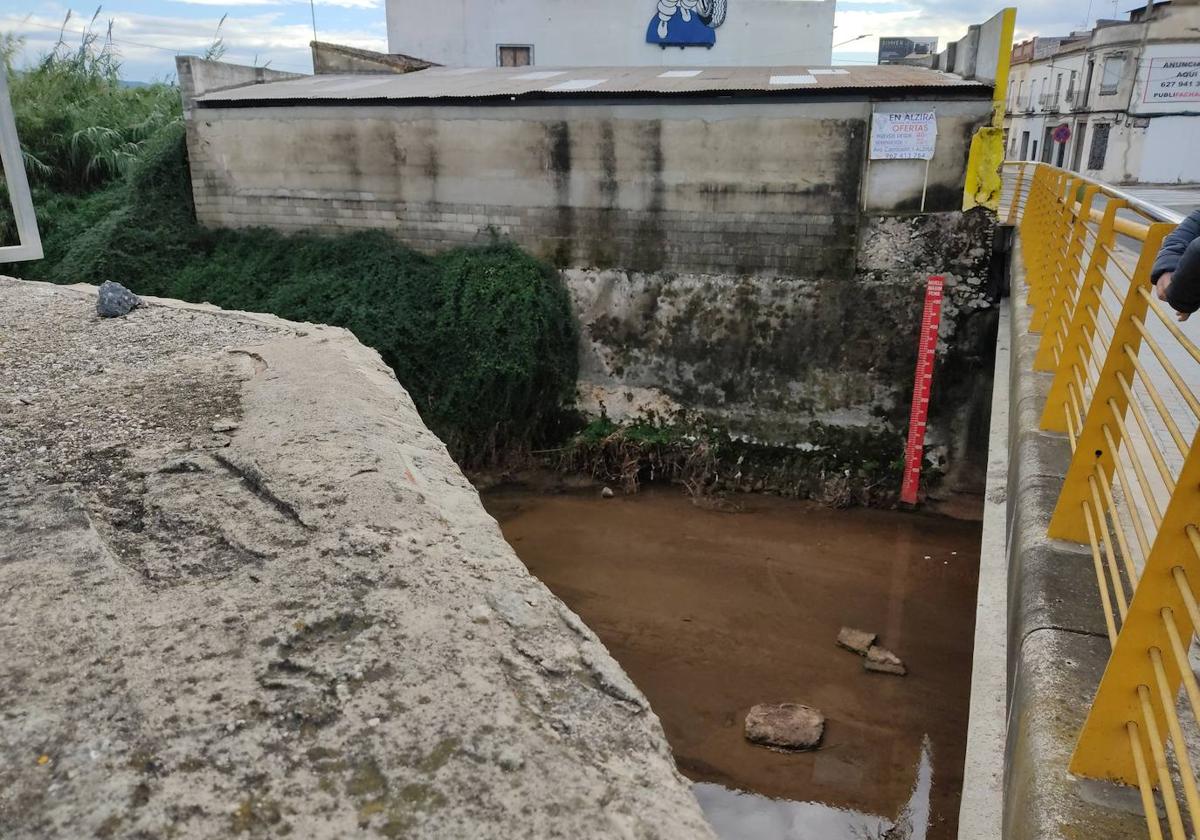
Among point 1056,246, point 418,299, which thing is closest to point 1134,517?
point 1056,246

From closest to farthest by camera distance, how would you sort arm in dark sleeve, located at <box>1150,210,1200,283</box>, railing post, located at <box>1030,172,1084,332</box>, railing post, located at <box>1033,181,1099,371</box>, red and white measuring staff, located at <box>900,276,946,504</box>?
arm in dark sleeve, located at <box>1150,210,1200,283</box>
railing post, located at <box>1033,181,1099,371</box>
railing post, located at <box>1030,172,1084,332</box>
red and white measuring staff, located at <box>900,276,946,504</box>

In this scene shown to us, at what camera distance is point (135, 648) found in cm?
202

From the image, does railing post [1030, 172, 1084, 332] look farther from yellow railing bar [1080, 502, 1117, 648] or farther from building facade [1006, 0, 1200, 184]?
building facade [1006, 0, 1200, 184]

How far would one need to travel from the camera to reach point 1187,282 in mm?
1812

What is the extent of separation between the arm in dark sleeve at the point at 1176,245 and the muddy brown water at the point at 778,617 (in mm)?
3780

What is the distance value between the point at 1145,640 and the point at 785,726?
4.12m

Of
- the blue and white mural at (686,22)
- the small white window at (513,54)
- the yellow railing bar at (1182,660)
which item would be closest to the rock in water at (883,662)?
the yellow railing bar at (1182,660)

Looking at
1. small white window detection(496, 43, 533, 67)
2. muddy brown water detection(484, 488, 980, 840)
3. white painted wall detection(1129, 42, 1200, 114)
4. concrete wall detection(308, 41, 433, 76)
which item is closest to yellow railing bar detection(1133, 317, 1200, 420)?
muddy brown water detection(484, 488, 980, 840)

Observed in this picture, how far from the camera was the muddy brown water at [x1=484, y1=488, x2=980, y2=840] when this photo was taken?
16.9 ft

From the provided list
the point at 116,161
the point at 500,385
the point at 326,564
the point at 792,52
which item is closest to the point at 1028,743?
the point at 326,564

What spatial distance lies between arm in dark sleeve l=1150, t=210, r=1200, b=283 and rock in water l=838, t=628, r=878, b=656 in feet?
15.4

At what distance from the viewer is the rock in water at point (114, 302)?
17.4 feet

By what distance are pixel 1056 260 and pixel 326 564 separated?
14.2 ft

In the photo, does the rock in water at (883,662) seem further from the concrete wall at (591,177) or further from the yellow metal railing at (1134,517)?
the concrete wall at (591,177)
